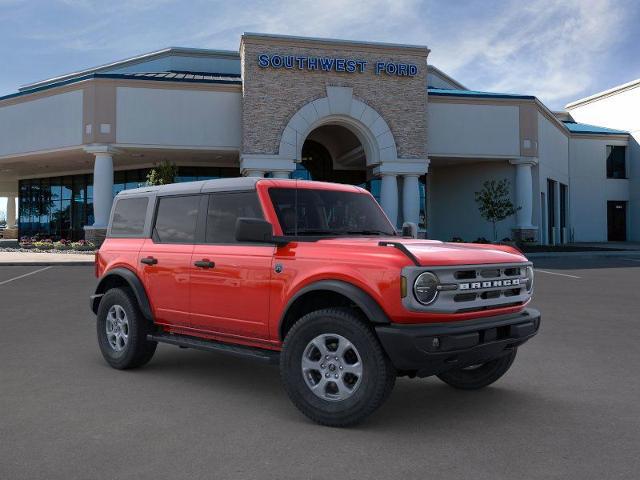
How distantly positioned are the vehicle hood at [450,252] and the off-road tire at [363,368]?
62 cm

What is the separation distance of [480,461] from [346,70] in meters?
27.3

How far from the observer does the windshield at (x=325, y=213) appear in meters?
5.40

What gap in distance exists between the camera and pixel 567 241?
4212cm

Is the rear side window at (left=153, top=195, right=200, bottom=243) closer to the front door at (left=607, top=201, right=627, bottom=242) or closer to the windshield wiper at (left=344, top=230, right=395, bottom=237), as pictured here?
the windshield wiper at (left=344, top=230, right=395, bottom=237)

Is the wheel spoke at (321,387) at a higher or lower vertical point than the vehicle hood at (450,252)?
lower

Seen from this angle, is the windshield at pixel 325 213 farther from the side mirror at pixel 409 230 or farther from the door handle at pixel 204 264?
the door handle at pixel 204 264

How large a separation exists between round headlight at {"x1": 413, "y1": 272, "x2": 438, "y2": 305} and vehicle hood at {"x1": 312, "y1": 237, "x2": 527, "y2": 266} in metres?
0.09

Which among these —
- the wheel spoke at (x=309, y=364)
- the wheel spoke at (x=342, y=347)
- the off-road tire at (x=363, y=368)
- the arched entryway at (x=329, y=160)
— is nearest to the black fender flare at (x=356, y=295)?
the off-road tire at (x=363, y=368)

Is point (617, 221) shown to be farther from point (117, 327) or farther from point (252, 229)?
point (252, 229)

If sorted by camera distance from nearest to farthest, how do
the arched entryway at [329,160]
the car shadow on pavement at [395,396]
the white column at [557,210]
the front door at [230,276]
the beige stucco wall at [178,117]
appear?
the car shadow on pavement at [395,396], the front door at [230,276], the beige stucco wall at [178,117], the arched entryway at [329,160], the white column at [557,210]

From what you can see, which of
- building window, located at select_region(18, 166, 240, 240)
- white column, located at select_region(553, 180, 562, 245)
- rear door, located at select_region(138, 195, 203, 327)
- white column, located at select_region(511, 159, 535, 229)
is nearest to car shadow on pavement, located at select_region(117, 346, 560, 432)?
rear door, located at select_region(138, 195, 203, 327)

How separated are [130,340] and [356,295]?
2904 mm

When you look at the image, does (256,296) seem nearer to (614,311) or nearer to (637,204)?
(614,311)

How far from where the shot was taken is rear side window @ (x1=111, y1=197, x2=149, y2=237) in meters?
6.55
